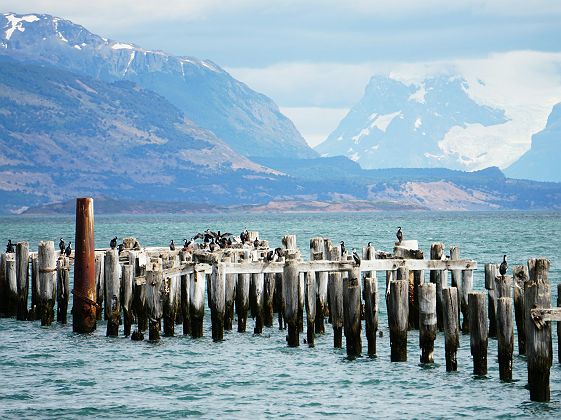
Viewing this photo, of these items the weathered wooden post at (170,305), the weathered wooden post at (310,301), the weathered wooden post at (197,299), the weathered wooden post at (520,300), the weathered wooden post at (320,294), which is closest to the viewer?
the weathered wooden post at (520,300)

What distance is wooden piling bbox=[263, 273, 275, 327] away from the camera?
36.0 metres

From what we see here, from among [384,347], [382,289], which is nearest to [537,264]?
[384,347]

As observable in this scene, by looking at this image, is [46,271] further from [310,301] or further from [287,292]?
[287,292]

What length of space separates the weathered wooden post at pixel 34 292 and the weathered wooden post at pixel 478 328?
15.9 m

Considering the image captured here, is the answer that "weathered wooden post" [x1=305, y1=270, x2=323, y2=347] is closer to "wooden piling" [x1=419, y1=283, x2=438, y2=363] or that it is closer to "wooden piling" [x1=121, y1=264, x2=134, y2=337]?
"wooden piling" [x1=121, y1=264, x2=134, y2=337]

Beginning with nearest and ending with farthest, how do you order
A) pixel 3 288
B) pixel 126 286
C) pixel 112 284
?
pixel 126 286
pixel 112 284
pixel 3 288

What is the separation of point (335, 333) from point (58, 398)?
26.3 ft

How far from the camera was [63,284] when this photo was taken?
1470 inches

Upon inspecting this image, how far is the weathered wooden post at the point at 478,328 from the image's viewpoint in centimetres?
2531

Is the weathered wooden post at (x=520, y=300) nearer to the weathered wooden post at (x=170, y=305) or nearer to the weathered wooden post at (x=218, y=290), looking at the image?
the weathered wooden post at (x=218, y=290)

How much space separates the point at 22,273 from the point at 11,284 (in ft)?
2.89

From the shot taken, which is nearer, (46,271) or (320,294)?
(320,294)

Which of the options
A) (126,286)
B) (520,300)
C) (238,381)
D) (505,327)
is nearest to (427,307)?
(505,327)

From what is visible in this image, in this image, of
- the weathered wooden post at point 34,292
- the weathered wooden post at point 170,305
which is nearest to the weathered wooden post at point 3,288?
the weathered wooden post at point 34,292
